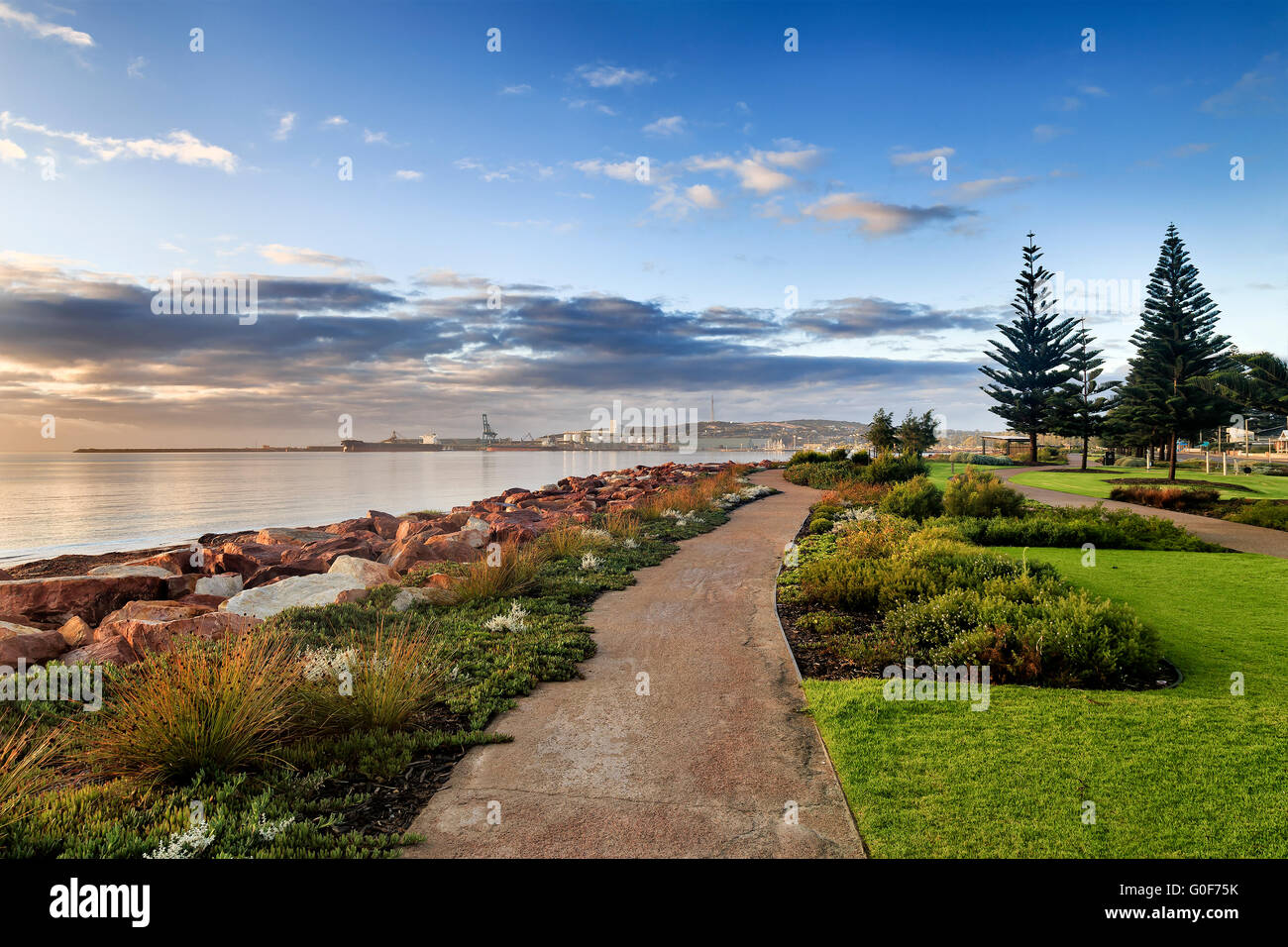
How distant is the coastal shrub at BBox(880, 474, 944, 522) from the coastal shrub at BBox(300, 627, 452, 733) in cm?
1084

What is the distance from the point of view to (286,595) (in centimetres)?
771

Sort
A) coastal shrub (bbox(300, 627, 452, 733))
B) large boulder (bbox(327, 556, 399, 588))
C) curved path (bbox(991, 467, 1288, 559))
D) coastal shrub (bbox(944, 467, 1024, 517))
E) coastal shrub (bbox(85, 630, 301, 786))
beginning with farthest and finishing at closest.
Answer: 1. coastal shrub (bbox(944, 467, 1024, 517))
2. curved path (bbox(991, 467, 1288, 559))
3. large boulder (bbox(327, 556, 399, 588))
4. coastal shrub (bbox(300, 627, 452, 733))
5. coastal shrub (bbox(85, 630, 301, 786))

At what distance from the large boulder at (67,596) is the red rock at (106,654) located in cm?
305

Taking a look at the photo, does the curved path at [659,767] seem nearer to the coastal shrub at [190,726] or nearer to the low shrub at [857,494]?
the coastal shrub at [190,726]

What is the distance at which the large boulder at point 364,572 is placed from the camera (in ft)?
29.1

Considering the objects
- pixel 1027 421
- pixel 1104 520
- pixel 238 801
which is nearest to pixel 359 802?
pixel 238 801

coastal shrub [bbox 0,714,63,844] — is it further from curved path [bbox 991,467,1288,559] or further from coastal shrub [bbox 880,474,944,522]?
curved path [bbox 991,467,1288,559]

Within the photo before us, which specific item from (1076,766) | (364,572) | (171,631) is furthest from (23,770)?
(364,572)

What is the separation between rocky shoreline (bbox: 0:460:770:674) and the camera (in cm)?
556

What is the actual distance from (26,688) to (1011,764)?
6.32 m

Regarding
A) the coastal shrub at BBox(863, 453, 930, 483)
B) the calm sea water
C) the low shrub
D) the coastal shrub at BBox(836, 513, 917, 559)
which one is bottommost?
the calm sea water

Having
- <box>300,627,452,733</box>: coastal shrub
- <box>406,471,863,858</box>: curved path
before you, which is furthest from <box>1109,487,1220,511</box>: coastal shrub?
<box>300,627,452,733</box>: coastal shrub

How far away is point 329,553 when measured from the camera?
11359 mm
